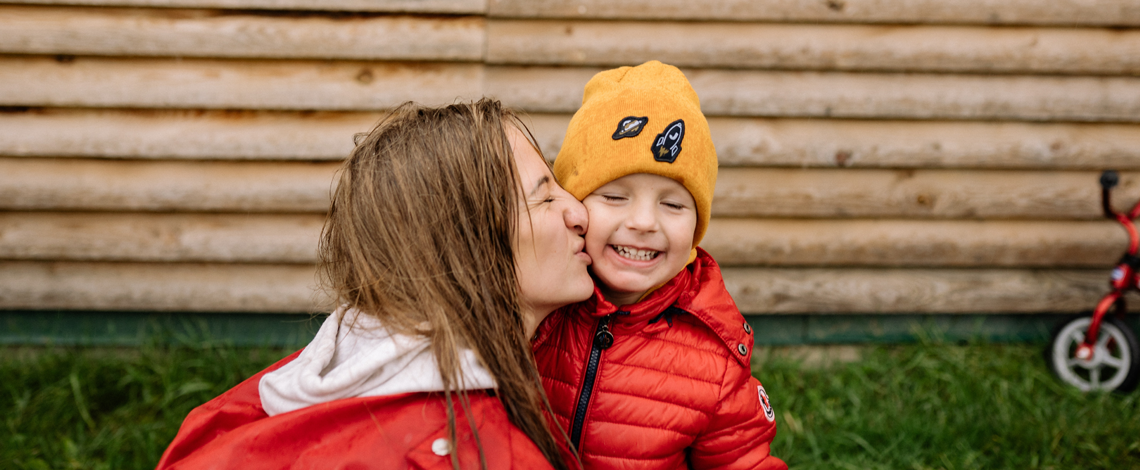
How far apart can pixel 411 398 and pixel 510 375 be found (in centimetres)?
18

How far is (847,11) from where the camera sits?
270 cm

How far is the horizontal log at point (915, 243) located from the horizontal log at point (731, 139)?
10.8 inches

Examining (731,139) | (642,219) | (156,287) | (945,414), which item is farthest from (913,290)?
(156,287)

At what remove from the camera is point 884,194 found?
9.55 ft

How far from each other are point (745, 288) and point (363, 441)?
2214mm

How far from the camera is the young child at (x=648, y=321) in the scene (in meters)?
1.41

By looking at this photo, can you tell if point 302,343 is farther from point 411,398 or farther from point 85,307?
point 411,398

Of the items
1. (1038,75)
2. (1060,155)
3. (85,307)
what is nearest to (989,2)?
(1038,75)

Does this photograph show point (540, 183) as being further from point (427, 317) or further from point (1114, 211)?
point (1114, 211)

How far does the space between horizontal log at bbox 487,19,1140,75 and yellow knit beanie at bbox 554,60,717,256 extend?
1.14 metres

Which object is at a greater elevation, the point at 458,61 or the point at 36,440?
the point at 458,61

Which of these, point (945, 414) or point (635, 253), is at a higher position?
point (635, 253)

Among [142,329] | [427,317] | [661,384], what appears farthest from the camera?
[142,329]

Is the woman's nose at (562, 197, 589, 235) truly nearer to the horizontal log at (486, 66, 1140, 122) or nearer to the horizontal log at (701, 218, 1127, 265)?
the horizontal log at (486, 66, 1140, 122)
